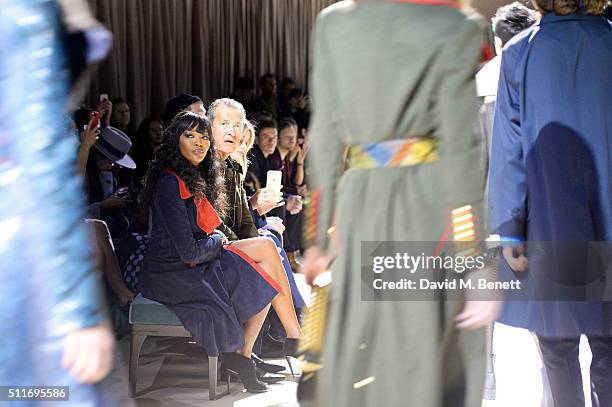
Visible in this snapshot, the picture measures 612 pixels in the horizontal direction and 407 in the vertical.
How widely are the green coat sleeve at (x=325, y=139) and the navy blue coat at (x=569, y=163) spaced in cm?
81

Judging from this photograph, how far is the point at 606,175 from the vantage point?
272 cm

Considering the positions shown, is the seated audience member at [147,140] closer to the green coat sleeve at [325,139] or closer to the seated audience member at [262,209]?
the seated audience member at [262,209]

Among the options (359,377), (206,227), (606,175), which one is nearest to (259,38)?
(206,227)

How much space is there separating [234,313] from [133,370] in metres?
0.47

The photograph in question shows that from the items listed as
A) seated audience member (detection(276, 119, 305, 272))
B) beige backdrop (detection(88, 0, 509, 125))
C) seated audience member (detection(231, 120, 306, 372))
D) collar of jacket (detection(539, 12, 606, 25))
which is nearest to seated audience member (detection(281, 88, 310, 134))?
beige backdrop (detection(88, 0, 509, 125))

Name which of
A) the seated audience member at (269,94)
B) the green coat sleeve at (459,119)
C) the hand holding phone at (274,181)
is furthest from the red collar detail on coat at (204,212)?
the seated audience member at (269,94)

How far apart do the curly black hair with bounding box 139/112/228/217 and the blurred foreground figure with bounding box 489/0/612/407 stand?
1.55 m

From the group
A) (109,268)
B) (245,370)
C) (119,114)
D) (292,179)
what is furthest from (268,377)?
(292,179)

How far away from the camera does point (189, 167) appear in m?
3.91

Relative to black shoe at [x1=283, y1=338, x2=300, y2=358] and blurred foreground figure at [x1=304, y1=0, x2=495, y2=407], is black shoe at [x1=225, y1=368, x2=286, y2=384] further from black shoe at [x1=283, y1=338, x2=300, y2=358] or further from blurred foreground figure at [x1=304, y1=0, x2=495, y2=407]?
blurred foreground figure at [x1=304, y1=0, x2=495, y2=407]

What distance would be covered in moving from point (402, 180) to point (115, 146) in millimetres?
3301

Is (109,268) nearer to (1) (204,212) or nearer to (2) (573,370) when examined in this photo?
(1) (204,212)

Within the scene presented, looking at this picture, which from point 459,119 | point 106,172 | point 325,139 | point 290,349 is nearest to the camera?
point 459,119

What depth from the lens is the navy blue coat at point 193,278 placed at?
3.83m
